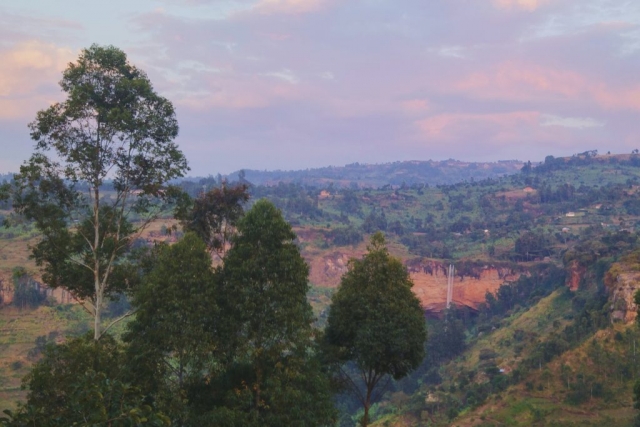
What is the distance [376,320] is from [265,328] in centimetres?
343

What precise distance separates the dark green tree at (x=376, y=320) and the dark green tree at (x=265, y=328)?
2135mm

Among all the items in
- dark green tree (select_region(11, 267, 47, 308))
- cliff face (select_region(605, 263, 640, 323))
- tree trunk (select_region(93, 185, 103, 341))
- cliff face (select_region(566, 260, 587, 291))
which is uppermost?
tree trunk (select_region(93, 185, 103, 341))

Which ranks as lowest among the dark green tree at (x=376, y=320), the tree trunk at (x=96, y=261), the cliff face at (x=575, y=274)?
the cliff face at (x=575, y=274)

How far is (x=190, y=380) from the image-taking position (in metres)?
12.7

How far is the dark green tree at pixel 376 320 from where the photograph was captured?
1500 cm

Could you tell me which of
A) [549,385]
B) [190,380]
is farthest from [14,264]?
[190,380]

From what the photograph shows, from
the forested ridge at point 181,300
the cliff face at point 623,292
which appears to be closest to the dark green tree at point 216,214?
the forested ridge at point 181,300

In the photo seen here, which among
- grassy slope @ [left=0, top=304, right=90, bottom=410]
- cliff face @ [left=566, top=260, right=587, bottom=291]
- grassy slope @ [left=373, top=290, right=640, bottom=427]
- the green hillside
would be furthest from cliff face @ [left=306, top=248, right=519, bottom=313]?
grassy slope @ [left=373, top=290, right=640, bottom=427]

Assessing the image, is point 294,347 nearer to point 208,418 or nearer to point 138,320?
point 208,418

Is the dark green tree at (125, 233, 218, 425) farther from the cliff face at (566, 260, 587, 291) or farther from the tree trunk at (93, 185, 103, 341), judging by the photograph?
the cliff face at (566, 260, 587, 291)

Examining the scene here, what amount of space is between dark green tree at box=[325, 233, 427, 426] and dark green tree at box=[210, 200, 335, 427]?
2135 mm

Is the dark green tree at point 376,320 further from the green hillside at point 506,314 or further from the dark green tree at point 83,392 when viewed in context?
the green hillside at point 506,314

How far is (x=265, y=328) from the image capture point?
503 inches

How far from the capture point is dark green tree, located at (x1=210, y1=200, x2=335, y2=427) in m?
12.6
